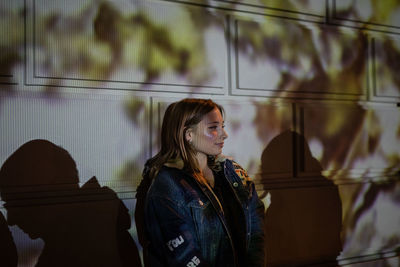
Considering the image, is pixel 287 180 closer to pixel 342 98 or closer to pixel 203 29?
pixel 342 98

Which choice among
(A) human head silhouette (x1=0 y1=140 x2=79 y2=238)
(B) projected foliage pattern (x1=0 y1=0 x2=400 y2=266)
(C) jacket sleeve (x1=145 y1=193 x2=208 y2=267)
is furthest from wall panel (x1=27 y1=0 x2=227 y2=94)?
(C) jacket sleeve (x1=145 y1=193 x2=208 y2=267)

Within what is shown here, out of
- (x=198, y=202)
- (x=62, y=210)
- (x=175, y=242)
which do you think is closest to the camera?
(x=175, y=242)

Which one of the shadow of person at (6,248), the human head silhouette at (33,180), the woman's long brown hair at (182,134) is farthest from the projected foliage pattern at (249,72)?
the woman's long brown hair at (182,134)

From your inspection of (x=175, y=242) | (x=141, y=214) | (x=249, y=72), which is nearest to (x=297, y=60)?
(x=249, y=72)

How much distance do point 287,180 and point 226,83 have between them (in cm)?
95

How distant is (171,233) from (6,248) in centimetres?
101

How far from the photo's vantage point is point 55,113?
96.7 inches

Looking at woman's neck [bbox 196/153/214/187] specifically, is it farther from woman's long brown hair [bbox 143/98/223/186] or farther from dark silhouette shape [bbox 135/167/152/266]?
dark silhouette shape [bbox 135/167/152/266]

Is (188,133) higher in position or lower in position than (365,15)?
lower

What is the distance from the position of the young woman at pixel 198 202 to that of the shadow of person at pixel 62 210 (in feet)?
1.70

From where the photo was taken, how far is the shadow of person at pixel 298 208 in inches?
128

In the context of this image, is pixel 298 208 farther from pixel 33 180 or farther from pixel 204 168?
pixel 33 180

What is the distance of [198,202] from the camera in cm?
207

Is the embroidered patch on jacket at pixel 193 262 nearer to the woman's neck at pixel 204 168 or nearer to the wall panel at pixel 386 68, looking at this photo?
the woman's neck at pixel 204 168
